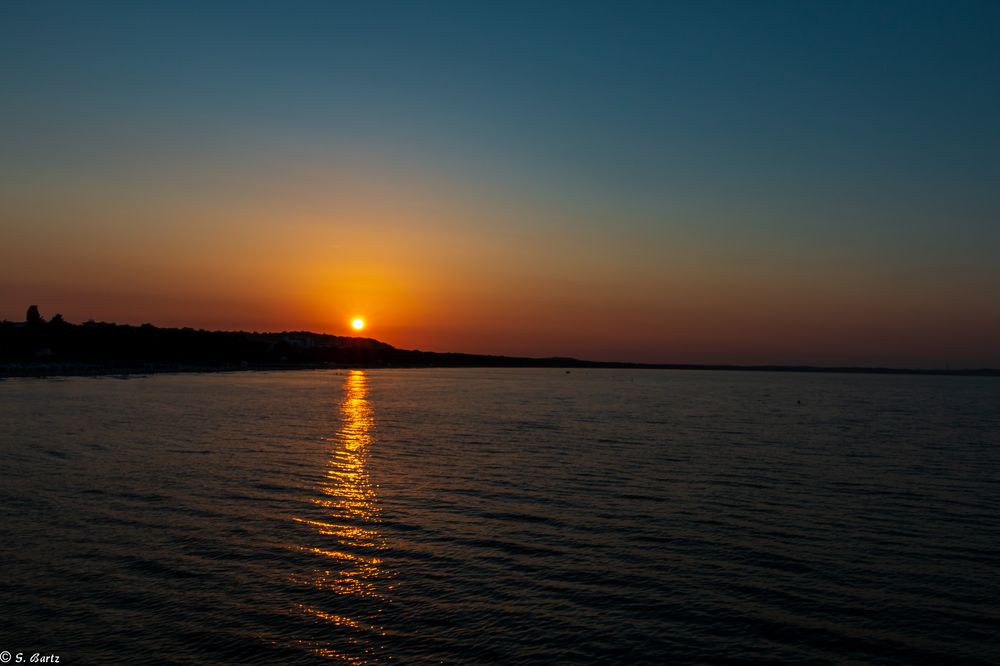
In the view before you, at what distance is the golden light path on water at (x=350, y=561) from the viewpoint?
61.6 ft

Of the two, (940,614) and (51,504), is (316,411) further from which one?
(940,614)

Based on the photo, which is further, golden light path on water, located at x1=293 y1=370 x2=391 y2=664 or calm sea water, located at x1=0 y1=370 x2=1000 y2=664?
golden light path on water, located at x1=293 y1=370 x2=391 y2=664

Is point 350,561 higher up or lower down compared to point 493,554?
lower down

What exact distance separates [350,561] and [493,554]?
5.11 meters

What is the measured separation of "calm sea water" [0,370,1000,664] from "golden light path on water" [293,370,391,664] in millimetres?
119

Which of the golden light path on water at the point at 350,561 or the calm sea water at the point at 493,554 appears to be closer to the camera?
the calm sea water at the point at 493,554

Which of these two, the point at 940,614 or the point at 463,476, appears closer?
the point at 940,614

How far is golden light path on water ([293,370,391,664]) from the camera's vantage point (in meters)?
18.8

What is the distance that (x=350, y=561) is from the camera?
2509cm

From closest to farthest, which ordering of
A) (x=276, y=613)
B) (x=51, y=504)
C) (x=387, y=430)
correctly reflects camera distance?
1. (x=276, y=613)
2. (x=51, y=504)
3. (x=387, y=430)

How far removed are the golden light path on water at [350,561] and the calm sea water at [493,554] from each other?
0.39 ft

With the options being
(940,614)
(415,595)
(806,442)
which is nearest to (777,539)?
(940,614)

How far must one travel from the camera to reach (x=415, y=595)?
70.7ft

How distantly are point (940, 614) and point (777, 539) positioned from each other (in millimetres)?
8115
